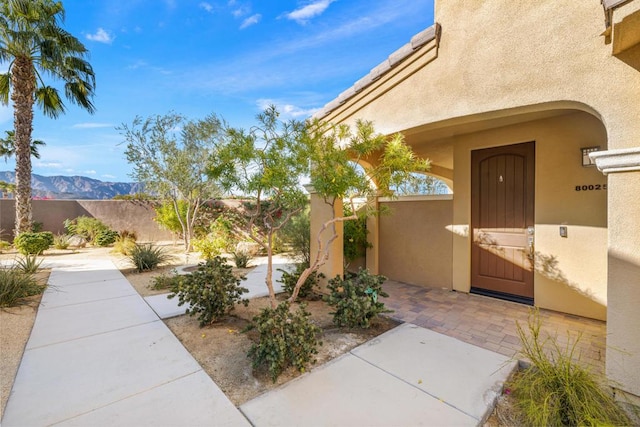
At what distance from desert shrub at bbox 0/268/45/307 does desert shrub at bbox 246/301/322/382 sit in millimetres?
4847

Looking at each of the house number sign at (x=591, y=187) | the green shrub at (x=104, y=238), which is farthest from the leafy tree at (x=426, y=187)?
the green shrub at (x=104, y=238)

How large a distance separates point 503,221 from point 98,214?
55.3 ft

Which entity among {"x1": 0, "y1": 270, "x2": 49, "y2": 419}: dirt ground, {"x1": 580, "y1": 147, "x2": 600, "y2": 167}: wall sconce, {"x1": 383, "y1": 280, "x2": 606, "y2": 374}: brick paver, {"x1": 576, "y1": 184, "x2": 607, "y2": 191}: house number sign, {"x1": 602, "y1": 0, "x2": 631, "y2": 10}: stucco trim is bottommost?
{"x1": 383, "y1": 280, "x2": 606, "y2": 374}: brick paver

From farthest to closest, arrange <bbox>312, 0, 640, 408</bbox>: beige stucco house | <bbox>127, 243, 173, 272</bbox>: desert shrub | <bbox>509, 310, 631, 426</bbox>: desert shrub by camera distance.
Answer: <bbox>127, 243, 173, 272</bbox>: desert shrub → <bbox>312, 0, 640, 408</bbox>: beige stucco house → <bbox>509, 310, 631, 426</bbox>: desert shrub

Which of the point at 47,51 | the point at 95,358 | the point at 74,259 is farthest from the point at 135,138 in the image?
the point at 95,358

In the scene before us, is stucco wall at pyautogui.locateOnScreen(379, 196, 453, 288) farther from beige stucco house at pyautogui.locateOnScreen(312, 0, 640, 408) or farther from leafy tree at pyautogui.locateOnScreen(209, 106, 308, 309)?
leafy tree at pyautogui.locateOnScreen(209, 106, 308, 309)

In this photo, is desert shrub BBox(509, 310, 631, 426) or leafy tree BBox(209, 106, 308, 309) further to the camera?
leafy tree BBox(209, 106, 308, 309)

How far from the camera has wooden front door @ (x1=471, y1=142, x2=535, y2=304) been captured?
16.5ft

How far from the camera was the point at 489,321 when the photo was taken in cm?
431

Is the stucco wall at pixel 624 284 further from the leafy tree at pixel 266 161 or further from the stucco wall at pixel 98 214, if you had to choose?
the stucco wall at pixel 98 214

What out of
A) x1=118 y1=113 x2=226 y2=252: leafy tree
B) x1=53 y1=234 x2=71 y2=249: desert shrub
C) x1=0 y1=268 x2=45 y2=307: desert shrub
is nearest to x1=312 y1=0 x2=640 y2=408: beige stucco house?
x1=0 y1=268 x2=45 y2=307: desert shrub

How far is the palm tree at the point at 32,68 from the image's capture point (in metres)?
8.77

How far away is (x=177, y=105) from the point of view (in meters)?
10.5

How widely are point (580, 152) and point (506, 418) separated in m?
4.19
